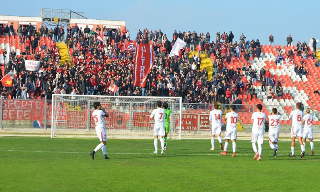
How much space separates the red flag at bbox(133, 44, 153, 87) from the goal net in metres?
5.26

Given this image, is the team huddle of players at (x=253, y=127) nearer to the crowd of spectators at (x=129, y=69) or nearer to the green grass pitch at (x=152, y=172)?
the green grass pitch at (x=152, y=172)

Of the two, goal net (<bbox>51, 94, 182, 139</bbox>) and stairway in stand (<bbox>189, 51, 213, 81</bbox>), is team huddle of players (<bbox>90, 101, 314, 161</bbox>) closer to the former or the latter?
goal net (<bbox>51, 94, 182, 139</bbox>)

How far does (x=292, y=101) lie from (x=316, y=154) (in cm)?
2655

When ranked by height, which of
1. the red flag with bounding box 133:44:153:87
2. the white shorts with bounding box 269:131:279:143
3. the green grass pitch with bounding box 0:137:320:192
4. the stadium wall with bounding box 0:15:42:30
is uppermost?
the stadium wall with bounding box 0:15:42:30

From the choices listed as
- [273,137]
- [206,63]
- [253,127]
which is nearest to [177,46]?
[206,63]

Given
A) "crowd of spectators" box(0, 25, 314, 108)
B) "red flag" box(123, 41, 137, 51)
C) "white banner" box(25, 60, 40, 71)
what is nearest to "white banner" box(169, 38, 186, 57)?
"crowd of spectators" box(0, 25, 314, 108)

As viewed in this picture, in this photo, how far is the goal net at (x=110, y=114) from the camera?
36.6 m

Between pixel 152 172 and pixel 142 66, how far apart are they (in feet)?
88.2

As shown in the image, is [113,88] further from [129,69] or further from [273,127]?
[273,127]

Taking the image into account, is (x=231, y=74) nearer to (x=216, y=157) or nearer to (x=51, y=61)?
(x=51, y=61)

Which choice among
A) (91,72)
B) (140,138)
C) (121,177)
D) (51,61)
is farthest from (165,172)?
(51,61)

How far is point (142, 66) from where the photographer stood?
142 feet

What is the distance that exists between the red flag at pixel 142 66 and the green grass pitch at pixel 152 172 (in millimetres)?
19871

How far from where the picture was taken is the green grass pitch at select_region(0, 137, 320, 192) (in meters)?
13.9
